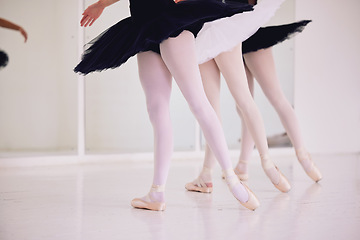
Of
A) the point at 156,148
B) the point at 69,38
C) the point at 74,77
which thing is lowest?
the point at 156,148

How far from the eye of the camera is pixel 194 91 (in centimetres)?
183

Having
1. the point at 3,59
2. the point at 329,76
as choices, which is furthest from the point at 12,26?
the point at 329,76

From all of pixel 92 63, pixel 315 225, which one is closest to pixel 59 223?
pixel 92 63

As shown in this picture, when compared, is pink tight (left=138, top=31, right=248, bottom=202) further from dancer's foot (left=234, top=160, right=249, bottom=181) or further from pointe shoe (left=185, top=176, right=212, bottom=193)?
dancer's foot (left=234, top=160, right=249, bottom=181)

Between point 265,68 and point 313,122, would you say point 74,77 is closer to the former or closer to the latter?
point 265,68

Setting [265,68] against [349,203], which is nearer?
[349,203]

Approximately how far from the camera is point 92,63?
1856mm

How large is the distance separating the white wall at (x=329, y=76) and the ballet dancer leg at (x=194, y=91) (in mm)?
2641

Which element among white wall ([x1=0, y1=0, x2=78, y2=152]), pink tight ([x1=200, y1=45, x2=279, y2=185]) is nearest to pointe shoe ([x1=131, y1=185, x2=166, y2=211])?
pink tight ([x1=200, y1=45, x2=279, y2=185])

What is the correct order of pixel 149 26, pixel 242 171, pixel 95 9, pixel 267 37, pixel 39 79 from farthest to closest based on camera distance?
pixel 39 79 < pixel 242 171 < pixel 267 37 < pixel 95 9 < pixel 149 26

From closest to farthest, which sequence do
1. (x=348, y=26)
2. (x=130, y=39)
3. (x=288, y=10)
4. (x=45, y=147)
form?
1. (x=130, y=39)
2. (x=45, y=147)
3. (x=288, y=10)
4. (x=348, y=26)

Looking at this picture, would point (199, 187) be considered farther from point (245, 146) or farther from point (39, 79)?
point (39, 79)

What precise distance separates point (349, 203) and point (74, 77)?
220 cm

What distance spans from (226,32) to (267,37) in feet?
1.04
